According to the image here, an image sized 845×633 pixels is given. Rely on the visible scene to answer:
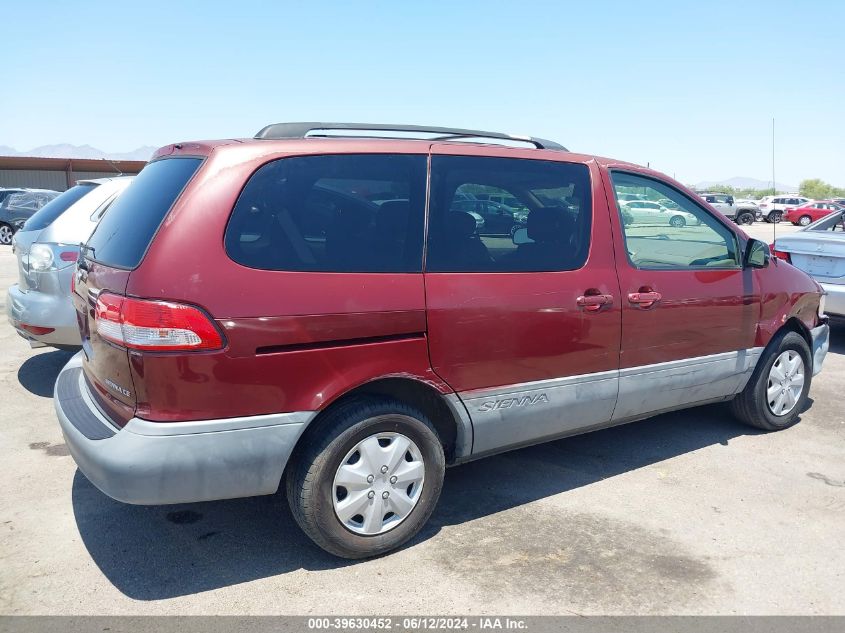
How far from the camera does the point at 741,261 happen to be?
4836 mm

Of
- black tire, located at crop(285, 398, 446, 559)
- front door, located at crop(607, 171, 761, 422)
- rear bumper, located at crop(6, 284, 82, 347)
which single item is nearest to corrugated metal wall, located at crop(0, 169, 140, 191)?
rear bumper, located at crop(6, 284, 82, 347)

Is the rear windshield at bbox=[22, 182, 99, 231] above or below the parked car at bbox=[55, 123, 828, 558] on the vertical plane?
above

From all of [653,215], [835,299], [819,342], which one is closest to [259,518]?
[653,215]

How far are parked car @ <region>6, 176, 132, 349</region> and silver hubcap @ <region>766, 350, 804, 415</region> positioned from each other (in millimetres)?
4967

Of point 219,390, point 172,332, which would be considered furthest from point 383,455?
point 172,332

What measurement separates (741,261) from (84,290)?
3925 millimetres

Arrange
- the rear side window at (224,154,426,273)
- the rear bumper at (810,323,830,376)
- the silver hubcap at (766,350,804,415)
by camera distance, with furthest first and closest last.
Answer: the rear bumper at (810,323,830,376)
the silver hubcap at (766,350,804,415)
the rear side window at (224,154,426,273)

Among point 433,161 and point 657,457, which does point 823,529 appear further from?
point 433,161

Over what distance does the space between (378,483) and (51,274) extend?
3.68 m

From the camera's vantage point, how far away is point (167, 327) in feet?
9.48

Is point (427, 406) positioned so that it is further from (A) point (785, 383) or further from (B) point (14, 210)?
(B) point (14, 210)

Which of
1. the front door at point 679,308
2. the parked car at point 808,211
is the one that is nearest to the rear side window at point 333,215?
the front door at point 679,308

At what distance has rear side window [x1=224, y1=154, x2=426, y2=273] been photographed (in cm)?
310

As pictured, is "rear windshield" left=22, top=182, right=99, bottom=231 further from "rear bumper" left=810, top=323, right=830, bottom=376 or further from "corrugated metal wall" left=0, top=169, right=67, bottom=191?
"corrugated metal wall" left=0, top=169, right=67, bottom=191
